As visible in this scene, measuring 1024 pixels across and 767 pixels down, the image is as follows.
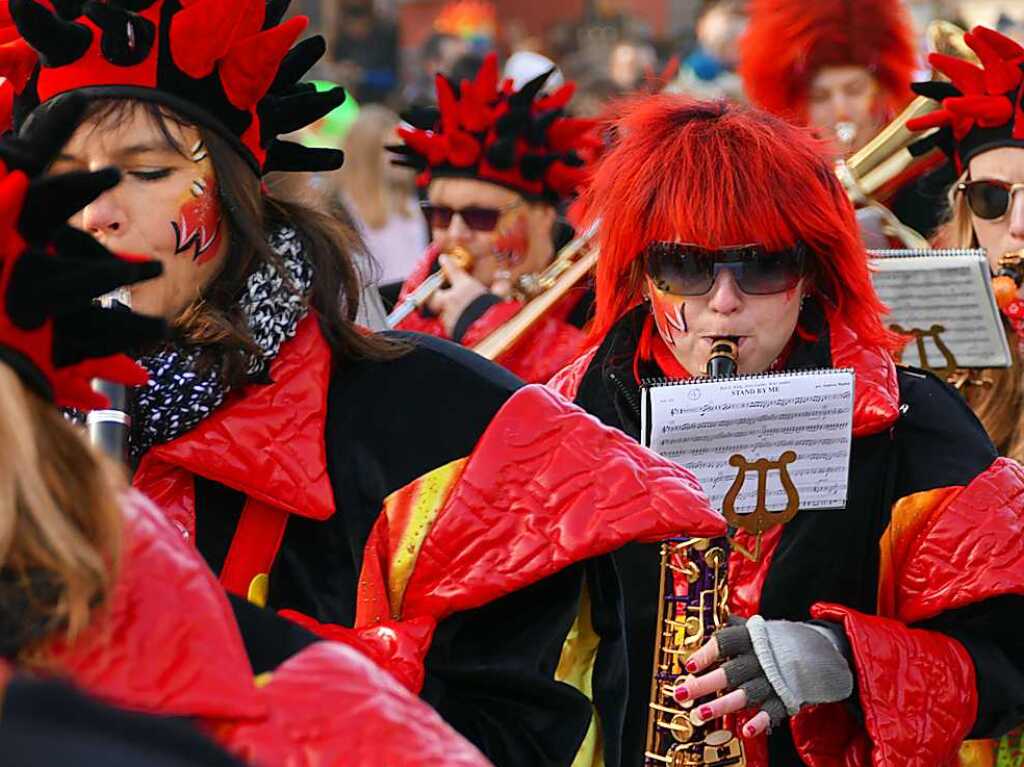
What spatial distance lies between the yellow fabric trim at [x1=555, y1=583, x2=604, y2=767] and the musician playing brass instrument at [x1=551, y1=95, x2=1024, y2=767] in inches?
15.0

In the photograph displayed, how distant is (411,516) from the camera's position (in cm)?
314

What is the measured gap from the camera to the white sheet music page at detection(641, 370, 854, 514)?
3.66 meters

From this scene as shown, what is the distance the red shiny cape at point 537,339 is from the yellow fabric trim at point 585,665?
2.73 meters

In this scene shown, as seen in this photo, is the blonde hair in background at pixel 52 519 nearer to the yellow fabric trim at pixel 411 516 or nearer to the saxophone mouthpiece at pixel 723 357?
the yellow fabric trim at pixel 411 516

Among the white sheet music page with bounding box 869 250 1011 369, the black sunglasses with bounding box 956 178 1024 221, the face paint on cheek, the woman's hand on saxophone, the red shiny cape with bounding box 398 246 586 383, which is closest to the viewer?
the woman's hand on saxophone

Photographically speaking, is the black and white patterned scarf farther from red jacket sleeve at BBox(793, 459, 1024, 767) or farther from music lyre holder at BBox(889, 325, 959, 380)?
music lyre holder at BBox(889, 325, 959, 380)

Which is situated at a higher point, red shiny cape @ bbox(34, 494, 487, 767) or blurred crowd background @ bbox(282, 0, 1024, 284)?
blurred crowd background @ bbox(282, 0, 1024, 284)

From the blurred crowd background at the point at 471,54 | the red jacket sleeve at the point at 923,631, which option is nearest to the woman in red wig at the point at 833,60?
the blurred crowd background at the point at 471,54

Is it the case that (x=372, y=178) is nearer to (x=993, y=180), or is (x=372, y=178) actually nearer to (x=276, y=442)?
(x=993, y=180)

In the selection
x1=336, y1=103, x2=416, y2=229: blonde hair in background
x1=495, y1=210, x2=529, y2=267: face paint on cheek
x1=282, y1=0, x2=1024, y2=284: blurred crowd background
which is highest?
x1=282, y1=0, x2=1024, y2=284: blurred crowd background

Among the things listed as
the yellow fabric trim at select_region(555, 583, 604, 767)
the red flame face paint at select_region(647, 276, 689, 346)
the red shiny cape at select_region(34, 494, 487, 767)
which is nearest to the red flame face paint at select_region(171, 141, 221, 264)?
the yellow fabric trim at select_region(555, 583, 604, 767)

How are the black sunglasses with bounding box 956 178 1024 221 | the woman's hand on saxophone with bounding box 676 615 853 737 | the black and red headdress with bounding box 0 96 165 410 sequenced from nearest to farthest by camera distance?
the black and red headdress with bounding box 0 96 165 410, the woman's hand on saxophone with bounding box 676 615 853 737, the black sunglasses with bounding box 956 178 1024 221

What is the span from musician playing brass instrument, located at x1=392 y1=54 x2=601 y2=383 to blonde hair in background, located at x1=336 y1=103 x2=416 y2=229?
102 inches

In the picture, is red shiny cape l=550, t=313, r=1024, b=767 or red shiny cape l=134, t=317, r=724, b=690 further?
red shiny cape l=550, t=313, r=1024, b=767
